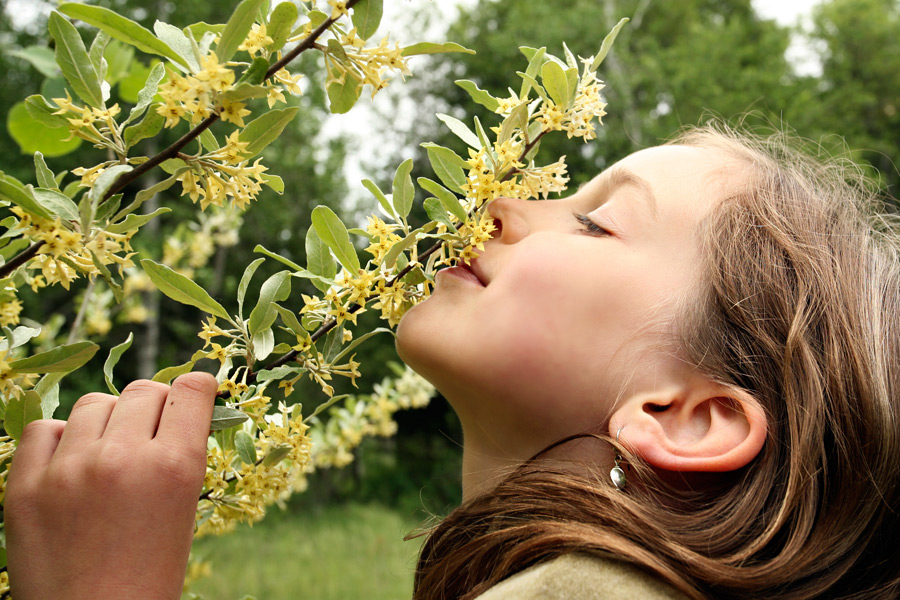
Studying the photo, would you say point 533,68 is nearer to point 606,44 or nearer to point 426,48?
point 606,44

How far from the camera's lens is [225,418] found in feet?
3.10

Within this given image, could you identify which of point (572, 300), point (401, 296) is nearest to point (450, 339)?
point (401, 296)

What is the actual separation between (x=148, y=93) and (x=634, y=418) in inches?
33.3

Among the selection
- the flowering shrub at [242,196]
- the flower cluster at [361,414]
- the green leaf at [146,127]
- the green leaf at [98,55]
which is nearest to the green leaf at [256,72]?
the flowering shrub at [242,196]

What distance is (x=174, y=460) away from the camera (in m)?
0.91

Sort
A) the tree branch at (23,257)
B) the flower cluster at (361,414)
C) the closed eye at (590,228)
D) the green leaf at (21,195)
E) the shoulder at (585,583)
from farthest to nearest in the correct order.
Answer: the flower cluster at (361,414) < the closed eye at (590,228) < the shoulder at (585,583) < the tree branch at (23,257) < the green leaf at (21,195)

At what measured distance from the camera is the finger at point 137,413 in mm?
911

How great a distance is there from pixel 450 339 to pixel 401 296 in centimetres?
10

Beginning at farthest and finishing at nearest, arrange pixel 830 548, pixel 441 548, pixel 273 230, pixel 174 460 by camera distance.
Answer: pixel 273 230, pixel 441 548, pixel 830 548, pixel 174 460

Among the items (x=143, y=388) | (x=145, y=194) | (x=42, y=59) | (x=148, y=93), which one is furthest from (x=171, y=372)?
(x=42, y=59)

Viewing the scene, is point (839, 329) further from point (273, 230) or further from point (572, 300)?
point (273, 230)

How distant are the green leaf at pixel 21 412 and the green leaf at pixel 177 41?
0.45 meters

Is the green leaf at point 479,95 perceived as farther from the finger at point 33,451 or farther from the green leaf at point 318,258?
the finger at point 33,451

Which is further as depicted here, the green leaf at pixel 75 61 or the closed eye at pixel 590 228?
the closed eye at pixel 590 228
